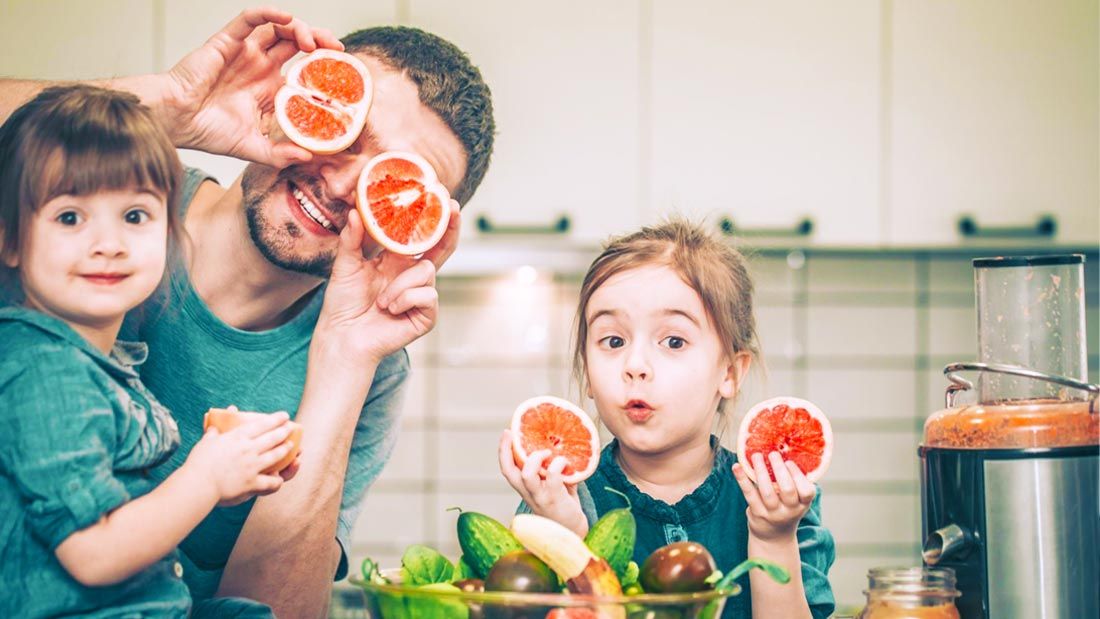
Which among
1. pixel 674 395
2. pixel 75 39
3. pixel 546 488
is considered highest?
pixel 75 39

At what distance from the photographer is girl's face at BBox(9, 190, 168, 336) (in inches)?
42.1

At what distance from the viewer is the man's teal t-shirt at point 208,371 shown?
1.67 m

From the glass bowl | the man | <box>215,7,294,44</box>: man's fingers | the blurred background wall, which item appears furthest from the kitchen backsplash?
the glass bowl

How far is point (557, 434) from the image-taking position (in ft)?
4.98

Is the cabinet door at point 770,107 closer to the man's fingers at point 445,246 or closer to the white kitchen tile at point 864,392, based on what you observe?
the white kitchen tile at point 864,392

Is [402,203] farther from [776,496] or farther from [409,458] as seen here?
[409,458]

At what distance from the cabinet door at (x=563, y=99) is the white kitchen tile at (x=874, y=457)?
1011mm

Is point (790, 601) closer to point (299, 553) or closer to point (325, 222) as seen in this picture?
point (299, 553)

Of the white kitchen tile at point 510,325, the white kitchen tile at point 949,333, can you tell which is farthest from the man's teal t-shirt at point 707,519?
the white kitchen tile at point 949,333

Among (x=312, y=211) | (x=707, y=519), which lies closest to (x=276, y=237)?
(x=312, y=211)

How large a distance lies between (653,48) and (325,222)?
1.50m

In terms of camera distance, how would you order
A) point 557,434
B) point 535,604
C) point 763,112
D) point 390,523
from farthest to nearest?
1. point 390,523
2. point 763,112
3. point 557,434
4. point 535,604

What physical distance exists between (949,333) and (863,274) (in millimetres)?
307

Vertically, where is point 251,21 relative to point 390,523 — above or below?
above
